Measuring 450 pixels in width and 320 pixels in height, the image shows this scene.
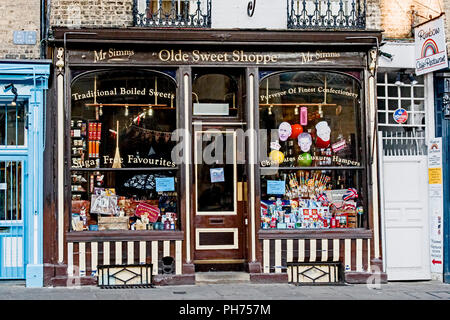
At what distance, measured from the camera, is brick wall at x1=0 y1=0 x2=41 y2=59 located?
446 inches

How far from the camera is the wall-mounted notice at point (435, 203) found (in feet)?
39.7

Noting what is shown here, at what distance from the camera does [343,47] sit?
11.9 metres

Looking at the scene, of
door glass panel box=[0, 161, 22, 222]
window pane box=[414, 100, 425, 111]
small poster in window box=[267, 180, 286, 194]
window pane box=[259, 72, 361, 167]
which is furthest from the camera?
window pane box=[414, 100, 425, 111]

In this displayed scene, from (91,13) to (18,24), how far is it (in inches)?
48.2

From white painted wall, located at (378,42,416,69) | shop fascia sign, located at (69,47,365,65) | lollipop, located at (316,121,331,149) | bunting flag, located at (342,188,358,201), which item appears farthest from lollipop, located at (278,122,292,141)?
white painted wall, located at (378,42,416,69)

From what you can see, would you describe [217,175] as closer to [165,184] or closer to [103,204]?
[165,184]

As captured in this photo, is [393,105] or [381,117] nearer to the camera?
[381,117]

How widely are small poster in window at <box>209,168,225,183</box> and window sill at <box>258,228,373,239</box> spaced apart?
1.18 metres

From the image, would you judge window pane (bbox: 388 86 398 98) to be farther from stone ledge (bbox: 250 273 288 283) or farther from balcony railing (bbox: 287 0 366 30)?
stone ledge (bbox: 250 273 288 283)

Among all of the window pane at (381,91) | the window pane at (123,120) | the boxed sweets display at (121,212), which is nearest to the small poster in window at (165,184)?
the boxed sweets display at (121,212)

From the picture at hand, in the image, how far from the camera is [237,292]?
1071 cm

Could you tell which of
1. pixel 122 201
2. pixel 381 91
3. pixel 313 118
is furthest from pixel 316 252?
pixel 122 201

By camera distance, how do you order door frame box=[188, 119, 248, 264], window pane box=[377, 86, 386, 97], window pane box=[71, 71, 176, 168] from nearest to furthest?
window pane box=[71, 71, 176, 168], door frame box=[188, 119, 248, 264], window pane box=[377, 86, 386, 97]

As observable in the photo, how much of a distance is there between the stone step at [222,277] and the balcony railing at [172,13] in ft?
14.1
